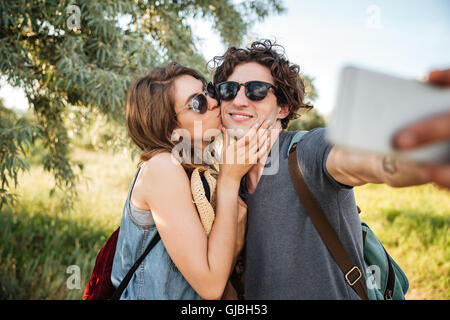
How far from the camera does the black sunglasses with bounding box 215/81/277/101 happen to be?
2.07 m

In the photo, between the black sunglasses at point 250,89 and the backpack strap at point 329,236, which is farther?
the black sunglasses at point 250,89

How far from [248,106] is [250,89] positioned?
0.13m

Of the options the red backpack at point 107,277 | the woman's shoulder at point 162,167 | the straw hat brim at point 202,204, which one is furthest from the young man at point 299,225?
the red backpack at point 107,277

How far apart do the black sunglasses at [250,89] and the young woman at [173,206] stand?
0.43 ft

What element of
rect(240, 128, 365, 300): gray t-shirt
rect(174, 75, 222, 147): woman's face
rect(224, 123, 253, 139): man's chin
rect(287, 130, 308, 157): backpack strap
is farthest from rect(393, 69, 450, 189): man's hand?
rect(174, 75, 222, 147): woman's face

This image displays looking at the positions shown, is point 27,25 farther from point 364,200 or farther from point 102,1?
point 364,200

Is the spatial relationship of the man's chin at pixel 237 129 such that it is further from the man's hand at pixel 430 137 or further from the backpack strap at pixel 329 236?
the man's hand at pixel 430 137

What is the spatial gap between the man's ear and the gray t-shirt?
2.17 ft

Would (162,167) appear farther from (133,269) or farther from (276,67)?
(276,67)

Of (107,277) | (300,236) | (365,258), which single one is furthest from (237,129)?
(107,277)

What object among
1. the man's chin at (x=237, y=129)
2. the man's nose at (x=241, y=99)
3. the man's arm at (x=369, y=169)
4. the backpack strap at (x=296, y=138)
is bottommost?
the man's arm at (x=369, y=169)

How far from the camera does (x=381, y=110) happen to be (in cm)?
63

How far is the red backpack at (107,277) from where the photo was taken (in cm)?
177
